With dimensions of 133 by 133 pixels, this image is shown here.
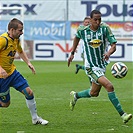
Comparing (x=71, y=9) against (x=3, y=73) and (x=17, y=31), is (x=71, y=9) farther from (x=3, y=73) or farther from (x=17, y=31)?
(x=3, y=73)

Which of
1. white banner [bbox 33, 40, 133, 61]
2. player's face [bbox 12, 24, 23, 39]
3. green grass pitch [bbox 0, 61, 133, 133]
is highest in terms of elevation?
player's face [bbox 12, 24, 23, 39]

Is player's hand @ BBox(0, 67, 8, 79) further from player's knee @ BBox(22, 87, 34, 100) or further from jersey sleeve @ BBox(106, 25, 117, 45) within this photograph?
jersey sleeve @ BBox(106, 25, 117, 45)

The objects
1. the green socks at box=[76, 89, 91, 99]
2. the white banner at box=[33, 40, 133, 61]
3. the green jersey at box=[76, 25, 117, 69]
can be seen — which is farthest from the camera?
the white banner at box=[33, 40, 133, 61]

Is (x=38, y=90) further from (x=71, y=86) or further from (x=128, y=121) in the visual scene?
(x=128, y=121)

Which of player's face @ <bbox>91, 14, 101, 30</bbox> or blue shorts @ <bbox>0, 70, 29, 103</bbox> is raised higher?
player's face @ <bbox>91, 14, 101, 30</bbox>

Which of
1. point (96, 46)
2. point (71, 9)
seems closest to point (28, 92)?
point (96, 46)

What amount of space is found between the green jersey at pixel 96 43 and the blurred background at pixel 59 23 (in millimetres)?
21118

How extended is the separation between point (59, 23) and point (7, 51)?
24.9 metres

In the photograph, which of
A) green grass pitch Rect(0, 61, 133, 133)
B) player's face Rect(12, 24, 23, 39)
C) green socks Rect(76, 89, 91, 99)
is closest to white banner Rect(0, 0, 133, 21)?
green grass pitch Rect(0, 61, 133, 133)

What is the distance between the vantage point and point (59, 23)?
3525 cm

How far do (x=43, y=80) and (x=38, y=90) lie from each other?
3553 mm

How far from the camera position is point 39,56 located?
3472 centimetres

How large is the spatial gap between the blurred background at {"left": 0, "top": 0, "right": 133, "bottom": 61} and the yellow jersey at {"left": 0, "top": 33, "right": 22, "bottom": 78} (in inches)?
869

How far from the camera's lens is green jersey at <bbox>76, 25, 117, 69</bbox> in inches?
453
